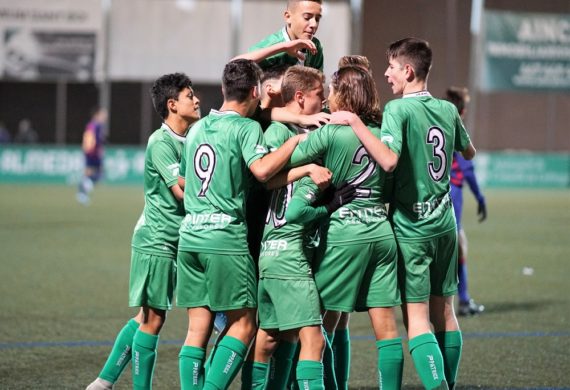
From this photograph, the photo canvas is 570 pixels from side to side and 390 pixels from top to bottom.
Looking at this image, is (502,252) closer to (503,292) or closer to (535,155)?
(503,292)

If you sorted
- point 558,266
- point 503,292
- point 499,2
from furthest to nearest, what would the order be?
point 499,2, point 558,266, point 503,292

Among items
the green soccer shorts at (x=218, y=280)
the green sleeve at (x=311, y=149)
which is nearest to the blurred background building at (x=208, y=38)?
the green sleeve at (x=311, y=149)

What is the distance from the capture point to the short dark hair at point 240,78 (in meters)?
5.08

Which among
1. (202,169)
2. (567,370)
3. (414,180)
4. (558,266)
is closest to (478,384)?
(567,370)

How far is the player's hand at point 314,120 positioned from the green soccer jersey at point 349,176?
0.20ft

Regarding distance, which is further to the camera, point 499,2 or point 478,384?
point 499,2

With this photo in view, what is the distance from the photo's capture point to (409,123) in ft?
17.2

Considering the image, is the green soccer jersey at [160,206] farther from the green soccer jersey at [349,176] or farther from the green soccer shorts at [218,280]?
the green soccer jersey at [349,176]

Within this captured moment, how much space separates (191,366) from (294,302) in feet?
2.12

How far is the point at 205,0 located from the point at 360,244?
29.1 meters

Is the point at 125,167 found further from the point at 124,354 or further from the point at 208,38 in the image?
the point at 124,354

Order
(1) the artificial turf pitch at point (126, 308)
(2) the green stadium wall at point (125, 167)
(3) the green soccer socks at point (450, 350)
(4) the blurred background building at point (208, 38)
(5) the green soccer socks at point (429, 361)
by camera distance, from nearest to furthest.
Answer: (5) the green soccer socks at point (429, 361) < (3) the green soccer socks at point (450, 350) < (1) the artificial turf pitch at point (126, 308) < (2) the green stadium wall at point (125, 167) < (4) the blurred background building at point (208, 38)

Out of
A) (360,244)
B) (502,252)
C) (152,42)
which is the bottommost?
(502,252)

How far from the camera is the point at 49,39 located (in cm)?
3086
